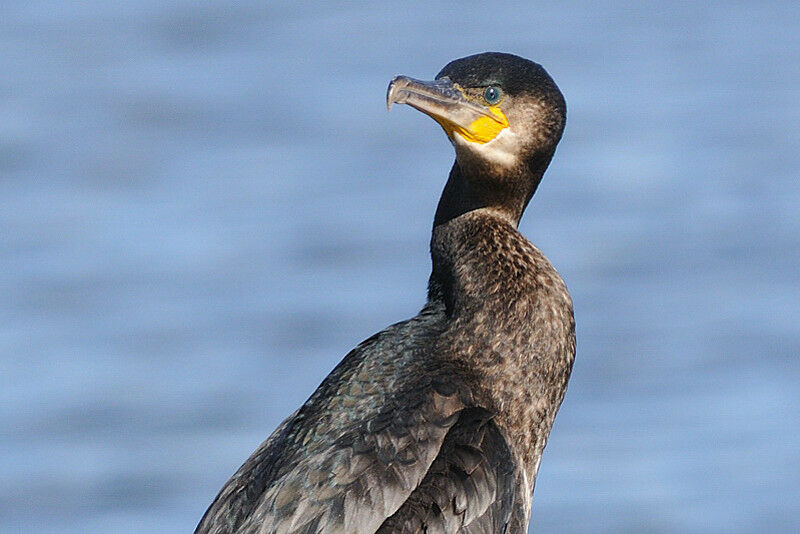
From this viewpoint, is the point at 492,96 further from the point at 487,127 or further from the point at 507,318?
the point at 507,318

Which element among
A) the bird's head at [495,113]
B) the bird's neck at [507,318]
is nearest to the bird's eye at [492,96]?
the bird's head at [495,113]

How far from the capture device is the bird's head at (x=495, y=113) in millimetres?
5551

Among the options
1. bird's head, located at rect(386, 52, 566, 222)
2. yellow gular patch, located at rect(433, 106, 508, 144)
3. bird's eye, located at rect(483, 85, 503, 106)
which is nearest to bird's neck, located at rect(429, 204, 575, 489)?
bird's head, located at rect(386, 52, 566, 222)

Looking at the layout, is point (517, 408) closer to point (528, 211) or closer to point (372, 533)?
point (372, 533)

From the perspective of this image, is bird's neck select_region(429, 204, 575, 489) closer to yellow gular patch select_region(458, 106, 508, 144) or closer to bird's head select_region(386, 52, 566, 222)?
bird's head select_region(386, 52, 566, 222)

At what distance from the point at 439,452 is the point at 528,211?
8000mm

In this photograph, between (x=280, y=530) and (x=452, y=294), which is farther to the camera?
(x=452, y=294)

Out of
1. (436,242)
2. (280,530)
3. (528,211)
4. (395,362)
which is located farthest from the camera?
(528,211)

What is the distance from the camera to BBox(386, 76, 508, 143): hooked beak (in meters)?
5.49

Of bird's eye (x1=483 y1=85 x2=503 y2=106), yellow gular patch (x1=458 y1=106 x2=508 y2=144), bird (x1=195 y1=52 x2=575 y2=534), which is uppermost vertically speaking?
bird's eye (x1=483 y1=85 x2=503 y2=106)

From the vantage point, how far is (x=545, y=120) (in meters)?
5.64

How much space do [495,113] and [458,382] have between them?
0.92 meters

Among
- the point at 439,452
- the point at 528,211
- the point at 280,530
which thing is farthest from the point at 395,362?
the point at 528,211

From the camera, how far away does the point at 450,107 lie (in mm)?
5562
